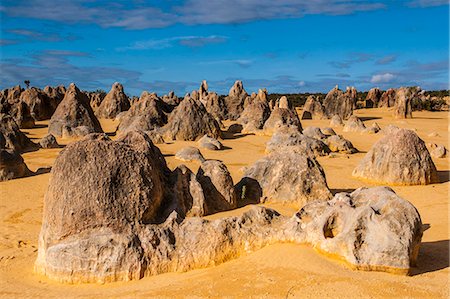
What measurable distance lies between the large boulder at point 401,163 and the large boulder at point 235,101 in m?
22.0

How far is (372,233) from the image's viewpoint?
6.11 metres

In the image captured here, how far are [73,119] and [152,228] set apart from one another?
18.1 m

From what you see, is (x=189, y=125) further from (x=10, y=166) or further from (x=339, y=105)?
(x=339, y=105)

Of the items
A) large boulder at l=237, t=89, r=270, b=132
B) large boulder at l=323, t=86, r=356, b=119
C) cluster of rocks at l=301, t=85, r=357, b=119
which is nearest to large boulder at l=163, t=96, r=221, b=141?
large boulder at l=237, t=89, r=270, b=132

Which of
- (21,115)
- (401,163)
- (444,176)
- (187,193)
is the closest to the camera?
(187,193)

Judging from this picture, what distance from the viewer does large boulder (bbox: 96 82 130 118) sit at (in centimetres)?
3397

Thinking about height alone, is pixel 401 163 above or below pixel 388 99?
below

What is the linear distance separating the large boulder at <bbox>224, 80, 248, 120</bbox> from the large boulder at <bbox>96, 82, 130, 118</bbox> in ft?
24.2

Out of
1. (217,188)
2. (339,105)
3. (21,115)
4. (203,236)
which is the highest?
(339,105)

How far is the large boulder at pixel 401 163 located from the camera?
1252 centimetres

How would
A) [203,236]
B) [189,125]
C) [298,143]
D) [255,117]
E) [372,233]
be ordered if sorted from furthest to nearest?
[255,117] → [189,125] → [298,143] → [203,236] → [372,233]

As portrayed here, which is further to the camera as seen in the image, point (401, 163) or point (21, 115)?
point (21, 115)

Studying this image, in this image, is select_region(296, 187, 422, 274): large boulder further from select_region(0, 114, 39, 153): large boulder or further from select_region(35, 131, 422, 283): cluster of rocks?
select_region(0, 114, 39, 153): large boulder

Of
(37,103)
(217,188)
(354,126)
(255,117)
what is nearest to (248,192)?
(217,188)
